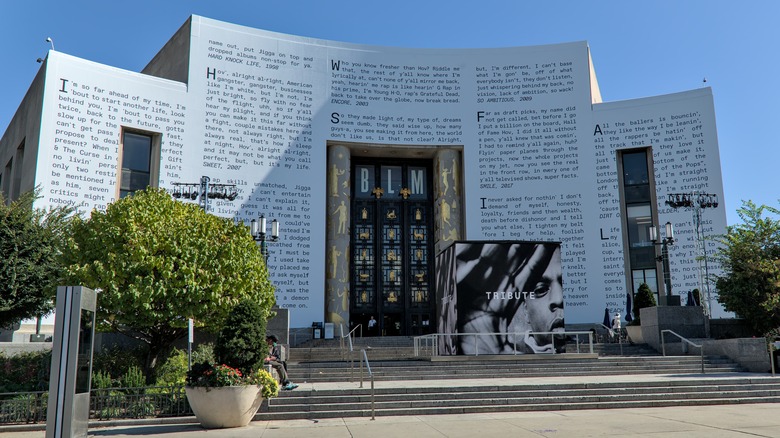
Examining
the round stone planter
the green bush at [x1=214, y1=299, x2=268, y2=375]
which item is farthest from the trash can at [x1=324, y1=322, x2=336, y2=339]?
the round stone planter

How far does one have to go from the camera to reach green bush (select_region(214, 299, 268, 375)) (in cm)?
1418

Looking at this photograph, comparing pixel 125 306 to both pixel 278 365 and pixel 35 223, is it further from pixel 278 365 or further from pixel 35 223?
pixel 35 223

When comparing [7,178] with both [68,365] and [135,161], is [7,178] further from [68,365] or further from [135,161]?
[68,365]

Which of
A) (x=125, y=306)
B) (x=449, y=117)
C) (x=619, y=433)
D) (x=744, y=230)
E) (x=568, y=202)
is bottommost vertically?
(x=619, y=433)

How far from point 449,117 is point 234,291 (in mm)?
20814

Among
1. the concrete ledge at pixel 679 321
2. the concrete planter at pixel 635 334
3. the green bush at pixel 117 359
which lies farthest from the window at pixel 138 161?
the concrete ledge at pixel 679 321

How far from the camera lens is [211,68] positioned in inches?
1347

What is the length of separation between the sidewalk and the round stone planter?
26 cm

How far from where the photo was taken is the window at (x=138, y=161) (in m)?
32.2

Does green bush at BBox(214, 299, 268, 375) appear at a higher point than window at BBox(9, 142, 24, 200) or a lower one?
lower

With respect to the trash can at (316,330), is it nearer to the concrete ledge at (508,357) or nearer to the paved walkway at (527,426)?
the concrete ledge at (508,357)

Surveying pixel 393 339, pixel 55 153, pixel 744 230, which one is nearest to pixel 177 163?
pixel 55 153

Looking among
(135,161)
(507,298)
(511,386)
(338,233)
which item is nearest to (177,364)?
(511,386)

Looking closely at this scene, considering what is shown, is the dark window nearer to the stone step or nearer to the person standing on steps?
the person standing on steps
